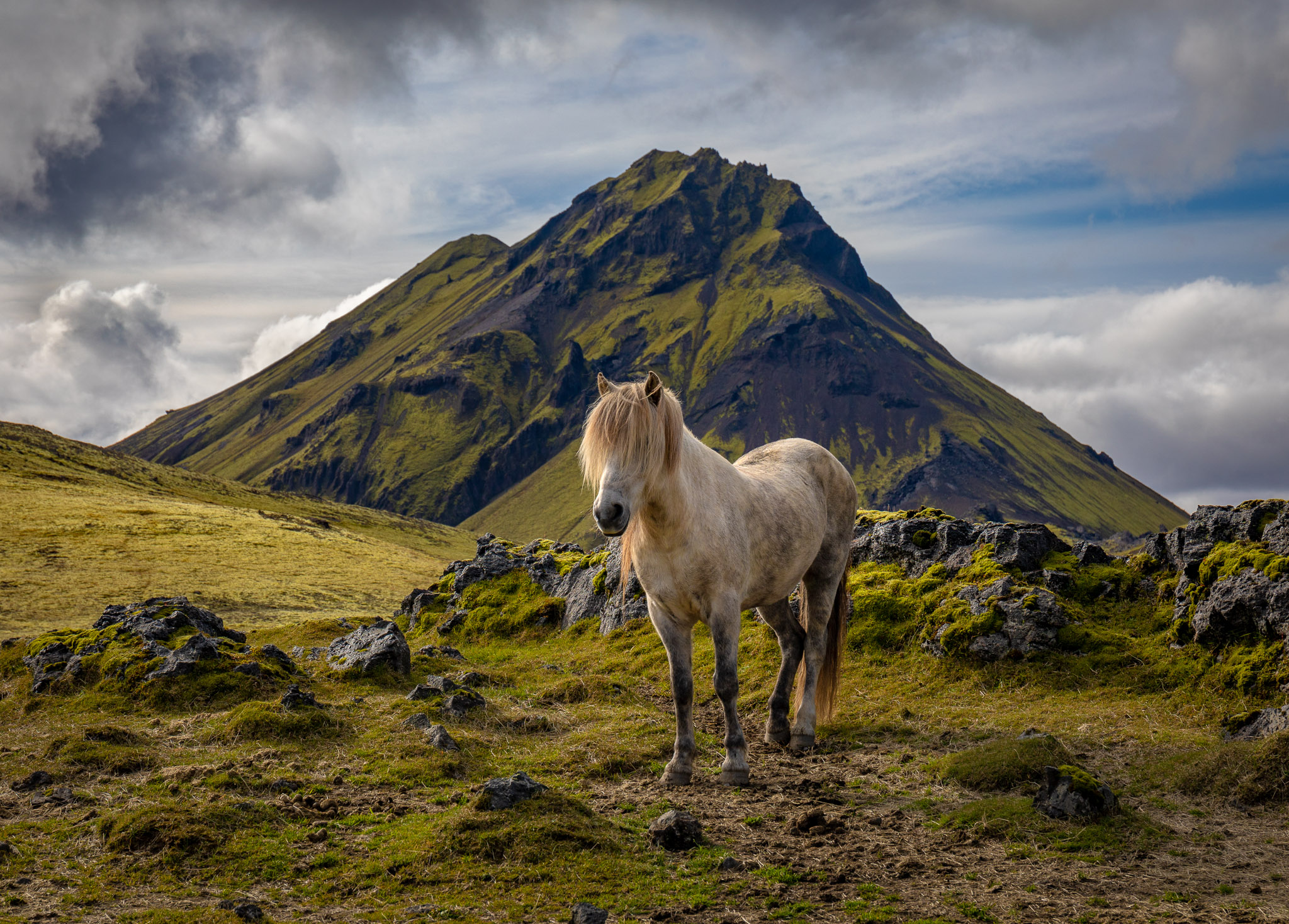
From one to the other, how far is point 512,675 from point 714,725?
7.17 metres

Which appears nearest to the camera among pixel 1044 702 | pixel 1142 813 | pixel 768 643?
pixel 1142 813

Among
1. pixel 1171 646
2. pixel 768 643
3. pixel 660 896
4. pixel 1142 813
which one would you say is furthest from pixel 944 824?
pixel 768 643

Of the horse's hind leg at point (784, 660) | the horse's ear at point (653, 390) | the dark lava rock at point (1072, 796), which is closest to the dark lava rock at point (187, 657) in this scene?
the horse's hind leg at point (784, 660)

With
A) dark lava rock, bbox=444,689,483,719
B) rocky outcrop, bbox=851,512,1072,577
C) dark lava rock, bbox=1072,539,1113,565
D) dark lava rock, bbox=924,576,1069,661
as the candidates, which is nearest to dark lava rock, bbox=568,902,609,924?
dark lava rock, bbox=444,689,483,719

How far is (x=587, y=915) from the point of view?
6.89 m

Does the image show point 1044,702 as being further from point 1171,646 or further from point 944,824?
point 944,824

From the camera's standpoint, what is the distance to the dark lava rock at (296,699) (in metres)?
14.8

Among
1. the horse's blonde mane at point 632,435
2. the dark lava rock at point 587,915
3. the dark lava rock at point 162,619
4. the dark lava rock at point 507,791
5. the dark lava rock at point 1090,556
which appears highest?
the horse's blonde mane at point 632,435

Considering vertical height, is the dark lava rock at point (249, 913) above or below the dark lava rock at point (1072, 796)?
below

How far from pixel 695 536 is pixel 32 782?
10.1 m

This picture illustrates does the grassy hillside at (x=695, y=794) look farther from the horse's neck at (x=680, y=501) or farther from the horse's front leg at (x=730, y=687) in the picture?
the horse's neck at (x=680, y=501)

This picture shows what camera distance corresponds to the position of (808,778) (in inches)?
437

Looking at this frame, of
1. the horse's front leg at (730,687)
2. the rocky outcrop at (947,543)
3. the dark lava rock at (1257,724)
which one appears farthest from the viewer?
the rocky outcrop at (947,543)

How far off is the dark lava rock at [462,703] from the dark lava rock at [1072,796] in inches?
392
